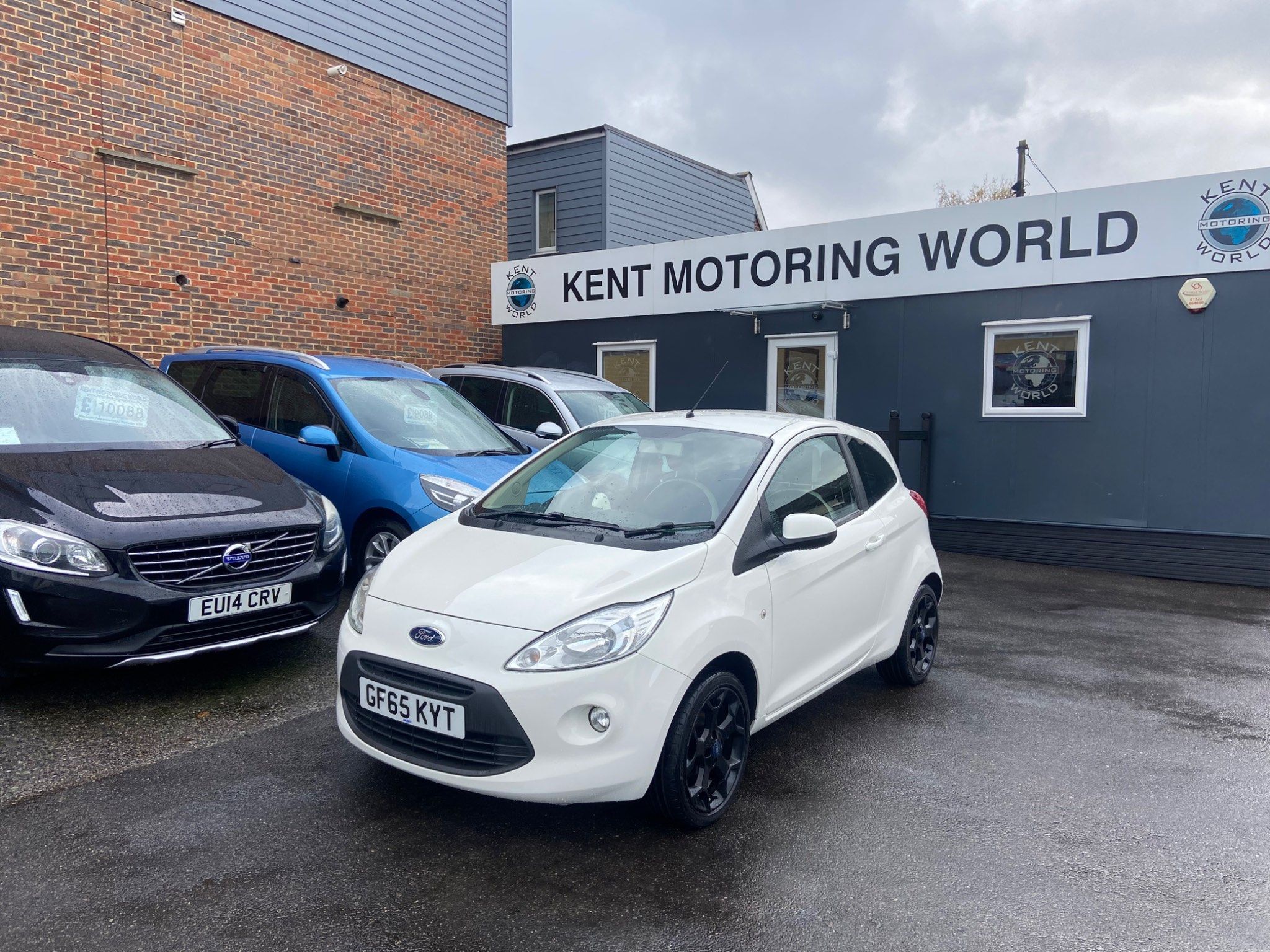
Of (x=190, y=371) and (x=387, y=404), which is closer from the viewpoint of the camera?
(x=387, y=404)

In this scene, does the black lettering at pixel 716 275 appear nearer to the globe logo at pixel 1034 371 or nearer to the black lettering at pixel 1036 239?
the black lettering at pixel 1036 239

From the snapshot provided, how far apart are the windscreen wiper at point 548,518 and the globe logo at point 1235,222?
7.65 metres

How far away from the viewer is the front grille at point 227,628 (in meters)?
4.36

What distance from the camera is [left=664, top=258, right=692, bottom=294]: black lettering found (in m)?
11.8

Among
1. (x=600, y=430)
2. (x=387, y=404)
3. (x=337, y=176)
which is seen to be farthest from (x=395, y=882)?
(x=337, y=176)

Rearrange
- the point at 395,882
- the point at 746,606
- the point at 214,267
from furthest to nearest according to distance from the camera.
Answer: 1. the point at 214,267
2. the point at 746,606
3. the point at 395,882

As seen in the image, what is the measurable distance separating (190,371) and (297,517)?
3788 millimetres

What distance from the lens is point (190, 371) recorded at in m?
8.12

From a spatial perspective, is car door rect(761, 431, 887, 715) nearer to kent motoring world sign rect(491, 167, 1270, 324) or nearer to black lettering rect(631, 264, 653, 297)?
kent motoring world sign rect(491, 167, 1270, 324)

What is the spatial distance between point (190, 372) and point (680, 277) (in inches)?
237

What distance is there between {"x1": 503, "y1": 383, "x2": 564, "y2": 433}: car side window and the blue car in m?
1.20

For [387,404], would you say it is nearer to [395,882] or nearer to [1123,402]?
[395,882]

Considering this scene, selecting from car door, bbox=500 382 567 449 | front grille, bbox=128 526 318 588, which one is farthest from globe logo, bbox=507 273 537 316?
front grille, bbox=128 526 318 588

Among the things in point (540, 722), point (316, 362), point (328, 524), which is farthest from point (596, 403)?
point (540, 722)
